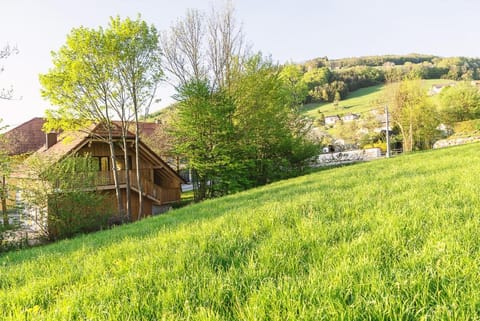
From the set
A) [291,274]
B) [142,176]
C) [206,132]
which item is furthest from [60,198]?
[291,274]

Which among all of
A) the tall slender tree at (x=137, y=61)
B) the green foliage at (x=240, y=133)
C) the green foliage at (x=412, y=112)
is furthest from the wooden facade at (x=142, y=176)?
the green foliage at (x=412, y=112)

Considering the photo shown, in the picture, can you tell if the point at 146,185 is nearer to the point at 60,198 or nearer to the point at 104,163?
the point at 104,163

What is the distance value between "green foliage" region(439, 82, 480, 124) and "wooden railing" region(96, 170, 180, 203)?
41127mm

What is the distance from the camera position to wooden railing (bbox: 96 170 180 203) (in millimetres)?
18000

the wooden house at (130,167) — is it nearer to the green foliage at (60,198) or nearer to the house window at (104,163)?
the house window at (104,163)

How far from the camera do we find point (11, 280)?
342cm

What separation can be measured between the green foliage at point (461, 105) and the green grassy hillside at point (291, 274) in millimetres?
47159

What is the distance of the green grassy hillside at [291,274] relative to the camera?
162 centimetres

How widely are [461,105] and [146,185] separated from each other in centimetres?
4644

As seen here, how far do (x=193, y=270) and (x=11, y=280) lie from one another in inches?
103

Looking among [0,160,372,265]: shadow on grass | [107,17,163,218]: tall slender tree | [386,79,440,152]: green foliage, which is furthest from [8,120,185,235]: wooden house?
[386,79,440,152]: green foliage

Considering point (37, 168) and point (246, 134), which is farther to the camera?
point (246, 134)

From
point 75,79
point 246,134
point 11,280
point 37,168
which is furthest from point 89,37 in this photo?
point 11,280

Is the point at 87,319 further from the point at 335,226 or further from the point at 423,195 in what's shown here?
the point at 423,195
